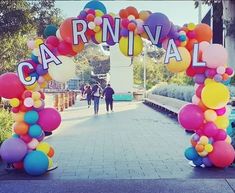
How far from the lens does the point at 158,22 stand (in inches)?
261

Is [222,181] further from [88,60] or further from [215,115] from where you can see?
[88,60]

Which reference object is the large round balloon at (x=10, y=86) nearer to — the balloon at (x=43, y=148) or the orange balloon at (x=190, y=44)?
the balloon at (x=43, y=148)

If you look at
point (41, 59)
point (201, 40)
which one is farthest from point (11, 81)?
point (201, 40)

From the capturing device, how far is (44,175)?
22.4ft

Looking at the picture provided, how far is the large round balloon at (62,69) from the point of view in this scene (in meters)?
6.82

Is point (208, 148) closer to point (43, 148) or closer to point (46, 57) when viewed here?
point (43, 148)

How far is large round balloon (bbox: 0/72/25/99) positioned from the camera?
22.4ft

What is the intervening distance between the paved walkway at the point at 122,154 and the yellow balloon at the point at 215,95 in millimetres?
1276

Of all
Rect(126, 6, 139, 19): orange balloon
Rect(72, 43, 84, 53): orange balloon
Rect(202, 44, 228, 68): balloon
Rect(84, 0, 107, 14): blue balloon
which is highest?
Rect(84, 0, 107, 14): blue balloon

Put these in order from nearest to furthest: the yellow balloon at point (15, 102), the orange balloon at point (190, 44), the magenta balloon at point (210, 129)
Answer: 1. the yellow balloon at point (15, 102)
2. the orange balloon at point (190, 44)
3. the magenta balloon at point (210, 129)

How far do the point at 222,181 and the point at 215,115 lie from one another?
144 centimetres

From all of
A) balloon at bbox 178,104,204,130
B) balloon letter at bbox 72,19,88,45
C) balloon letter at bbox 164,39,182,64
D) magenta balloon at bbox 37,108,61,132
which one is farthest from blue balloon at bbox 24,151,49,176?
balloon letter at bbox 164,39,182,64

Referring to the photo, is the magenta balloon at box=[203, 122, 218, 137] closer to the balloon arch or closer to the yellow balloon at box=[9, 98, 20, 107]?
the balloon arch

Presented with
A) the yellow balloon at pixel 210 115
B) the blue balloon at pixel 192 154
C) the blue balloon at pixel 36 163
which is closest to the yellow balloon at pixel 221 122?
the yellow balloon at pixel 210 115
